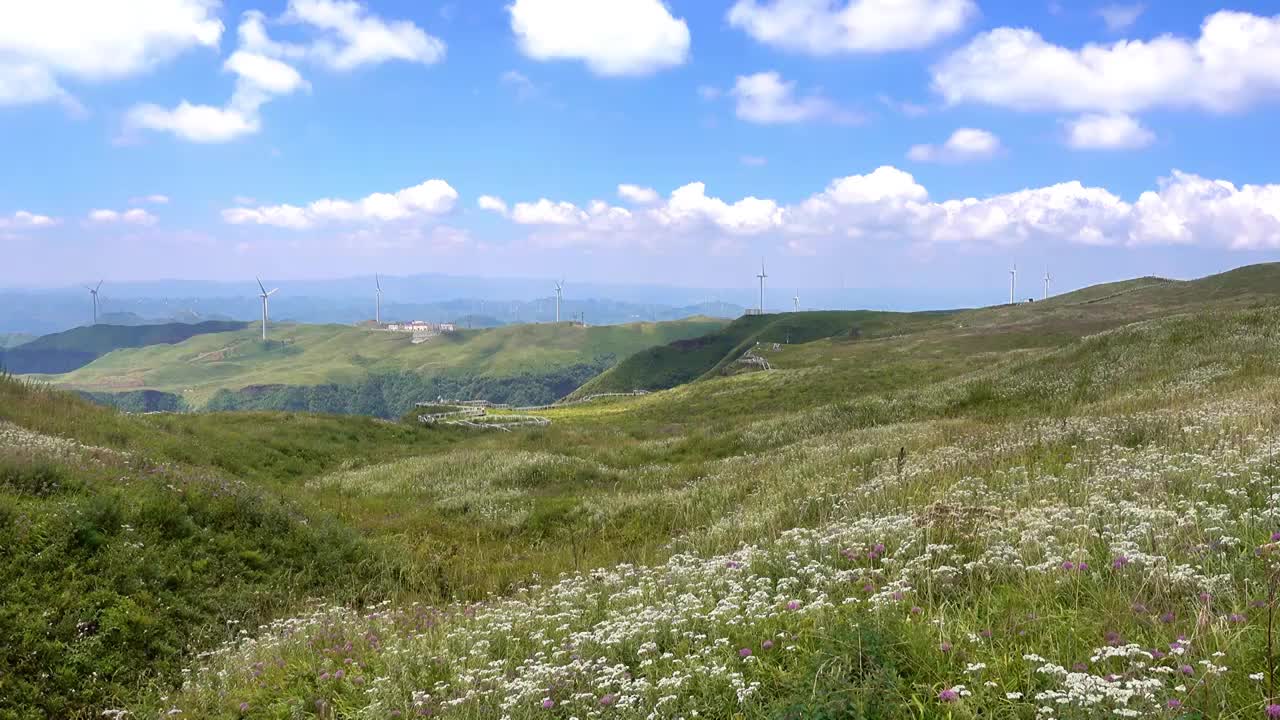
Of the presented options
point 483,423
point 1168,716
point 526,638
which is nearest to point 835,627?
point 1168,716

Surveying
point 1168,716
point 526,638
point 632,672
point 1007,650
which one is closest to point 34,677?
point 526,638

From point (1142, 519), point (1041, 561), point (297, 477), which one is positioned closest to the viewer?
point (1041, 561)

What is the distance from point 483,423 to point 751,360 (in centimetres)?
6177

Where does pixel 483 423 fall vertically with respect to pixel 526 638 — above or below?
below

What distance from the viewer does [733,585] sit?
7.47 meters

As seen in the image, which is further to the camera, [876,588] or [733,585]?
[733,585]

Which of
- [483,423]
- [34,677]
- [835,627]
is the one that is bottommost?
[483,423]

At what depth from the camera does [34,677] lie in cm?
779

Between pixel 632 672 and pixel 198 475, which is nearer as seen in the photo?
pixel 632 672

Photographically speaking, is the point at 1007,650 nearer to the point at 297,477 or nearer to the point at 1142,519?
the point at 1142,519

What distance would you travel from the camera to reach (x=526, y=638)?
741cm

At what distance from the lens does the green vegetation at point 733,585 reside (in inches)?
205

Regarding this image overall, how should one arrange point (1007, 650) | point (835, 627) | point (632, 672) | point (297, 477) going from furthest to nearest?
point (297, 477) → point (632, 672) → point (835, 627) → point (1007, 650)

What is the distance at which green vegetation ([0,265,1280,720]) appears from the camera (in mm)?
5215
